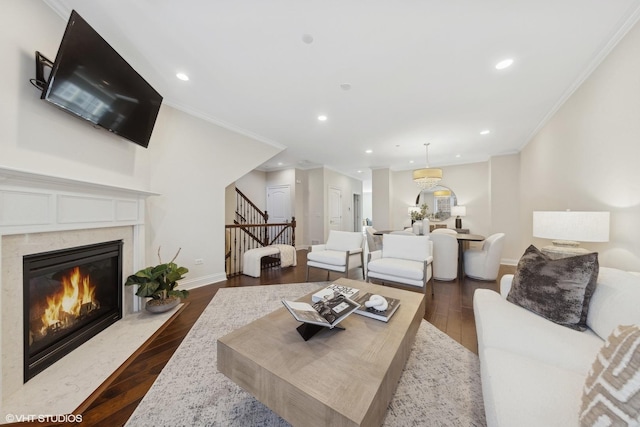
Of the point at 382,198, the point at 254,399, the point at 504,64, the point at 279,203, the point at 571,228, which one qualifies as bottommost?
the point at 254,399

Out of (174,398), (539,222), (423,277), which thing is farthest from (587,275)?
(174,398)

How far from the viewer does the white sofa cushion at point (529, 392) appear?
0.80 meters

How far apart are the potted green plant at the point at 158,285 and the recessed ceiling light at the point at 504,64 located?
4.07m

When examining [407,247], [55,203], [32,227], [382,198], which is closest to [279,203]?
[382,198]

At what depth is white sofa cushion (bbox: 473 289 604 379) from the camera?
3.74 feet

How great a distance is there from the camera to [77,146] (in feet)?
6.08

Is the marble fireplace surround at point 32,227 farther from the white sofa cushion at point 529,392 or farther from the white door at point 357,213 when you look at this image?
the white door at point 357,213

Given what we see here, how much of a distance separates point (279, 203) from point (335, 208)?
1.88m

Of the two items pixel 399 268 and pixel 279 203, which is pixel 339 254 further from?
pixel 279 203

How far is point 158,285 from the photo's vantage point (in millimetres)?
2453

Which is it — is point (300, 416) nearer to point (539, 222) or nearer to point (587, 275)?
point (587, 275)

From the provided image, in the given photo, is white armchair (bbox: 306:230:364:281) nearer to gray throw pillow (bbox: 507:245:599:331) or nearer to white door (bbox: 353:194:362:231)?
gray throw pillow (bbox: 507:245:599:331)

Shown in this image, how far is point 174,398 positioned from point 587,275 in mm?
2713

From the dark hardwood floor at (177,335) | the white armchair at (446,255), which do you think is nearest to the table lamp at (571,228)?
the dark hardwood floor at (177,335)
